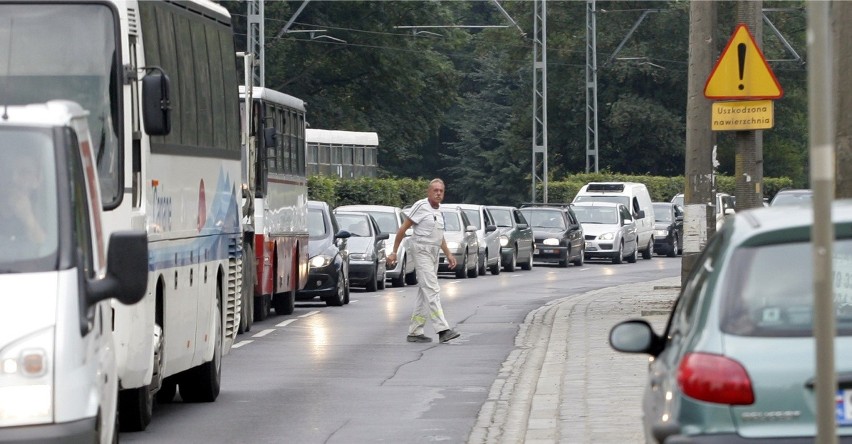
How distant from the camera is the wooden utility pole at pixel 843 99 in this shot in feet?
41.4

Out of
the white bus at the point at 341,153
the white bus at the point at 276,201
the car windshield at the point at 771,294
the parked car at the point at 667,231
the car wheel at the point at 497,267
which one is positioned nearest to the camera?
the car windshield at the point at 771,294

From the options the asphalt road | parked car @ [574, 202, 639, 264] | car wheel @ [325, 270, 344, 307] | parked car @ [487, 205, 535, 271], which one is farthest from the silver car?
car wheel @ [325, 270, 344, 307]

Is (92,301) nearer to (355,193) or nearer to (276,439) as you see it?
(276,439)

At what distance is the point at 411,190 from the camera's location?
2227 inches

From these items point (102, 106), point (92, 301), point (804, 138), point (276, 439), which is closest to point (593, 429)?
point (276, 439)

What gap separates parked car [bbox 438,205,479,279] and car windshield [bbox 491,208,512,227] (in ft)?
14.7

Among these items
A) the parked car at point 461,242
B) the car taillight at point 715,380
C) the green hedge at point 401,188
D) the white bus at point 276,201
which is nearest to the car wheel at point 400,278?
the parked car at point 461,242

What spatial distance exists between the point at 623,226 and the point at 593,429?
41252 mm

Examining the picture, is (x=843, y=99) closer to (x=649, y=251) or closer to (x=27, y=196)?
(x=27, y=196)

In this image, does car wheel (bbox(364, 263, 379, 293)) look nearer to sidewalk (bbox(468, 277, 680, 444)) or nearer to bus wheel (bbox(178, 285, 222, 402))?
sidewalk (bbox(468, 277, 680, 444))

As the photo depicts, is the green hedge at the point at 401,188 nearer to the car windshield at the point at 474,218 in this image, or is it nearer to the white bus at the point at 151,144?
the car windshield at the point at 474,218

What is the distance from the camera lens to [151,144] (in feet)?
39.7

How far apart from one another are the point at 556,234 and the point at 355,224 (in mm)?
15054

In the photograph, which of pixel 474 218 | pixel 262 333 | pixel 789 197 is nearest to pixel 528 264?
pixel 474 218
